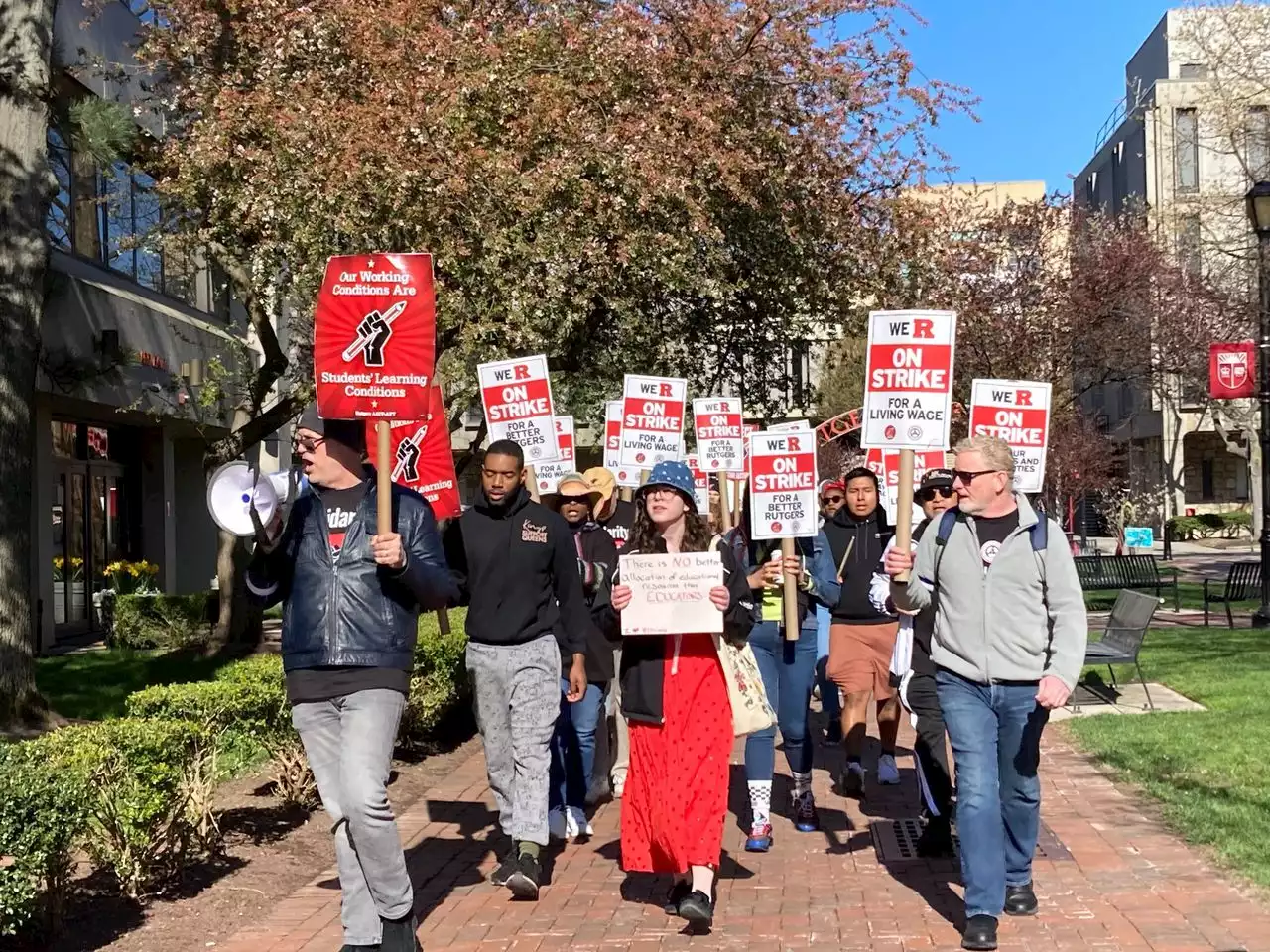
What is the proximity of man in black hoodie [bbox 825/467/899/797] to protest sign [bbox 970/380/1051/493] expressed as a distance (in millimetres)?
1823

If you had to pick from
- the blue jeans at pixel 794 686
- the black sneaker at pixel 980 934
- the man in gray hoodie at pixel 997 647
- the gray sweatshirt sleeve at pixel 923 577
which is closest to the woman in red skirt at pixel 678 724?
the gray sweatshirt sleeve at pixel 923 577

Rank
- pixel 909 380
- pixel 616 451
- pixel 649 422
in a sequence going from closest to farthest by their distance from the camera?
pixel 909 380, pixel 649 422, pixel 616 451

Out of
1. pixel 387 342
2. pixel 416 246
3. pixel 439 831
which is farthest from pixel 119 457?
pixel 387 342

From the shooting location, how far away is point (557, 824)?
26.1 feet

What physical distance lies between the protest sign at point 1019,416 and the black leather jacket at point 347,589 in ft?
19.6

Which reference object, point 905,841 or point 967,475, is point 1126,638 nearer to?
point 905,841

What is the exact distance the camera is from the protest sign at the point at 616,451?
1205 centimetres

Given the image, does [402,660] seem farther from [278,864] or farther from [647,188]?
[647,188]

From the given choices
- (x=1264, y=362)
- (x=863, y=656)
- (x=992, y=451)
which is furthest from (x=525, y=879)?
(x=1264, y=362)

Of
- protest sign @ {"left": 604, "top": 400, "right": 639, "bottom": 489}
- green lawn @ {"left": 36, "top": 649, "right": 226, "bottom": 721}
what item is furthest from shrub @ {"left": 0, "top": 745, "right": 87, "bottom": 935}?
green lawn @ {"left": 36, "top": 649, "right": 226, "bottom": 721}

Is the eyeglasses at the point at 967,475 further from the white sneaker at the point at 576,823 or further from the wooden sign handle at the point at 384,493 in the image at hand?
the white sneaker at the point at 576,823

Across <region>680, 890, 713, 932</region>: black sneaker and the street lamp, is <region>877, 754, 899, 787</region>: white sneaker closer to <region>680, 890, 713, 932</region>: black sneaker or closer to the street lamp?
<region>680, 890, 713, 932</region>: black sneaker

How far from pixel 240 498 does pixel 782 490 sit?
4.00m

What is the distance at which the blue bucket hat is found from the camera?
261 inches
